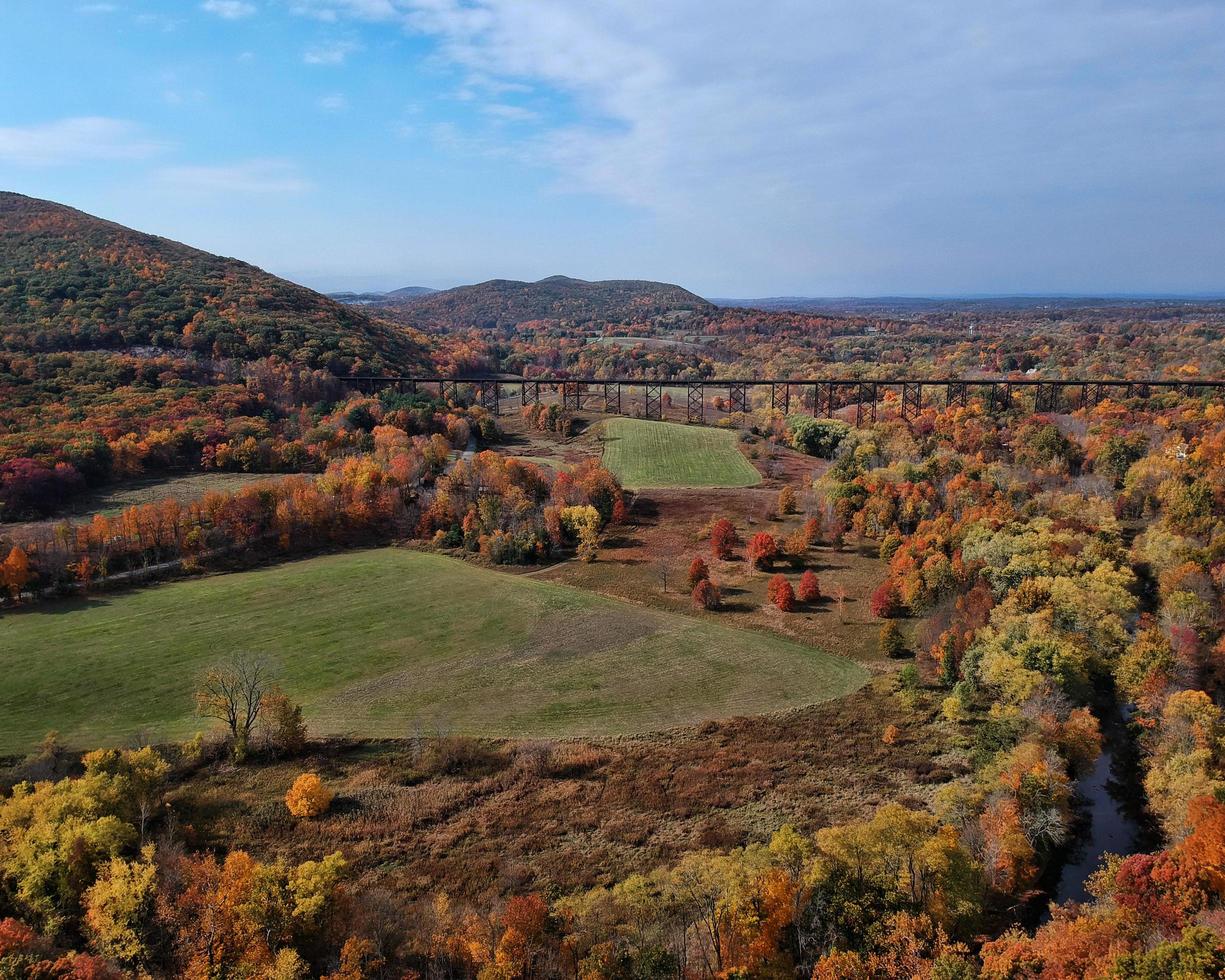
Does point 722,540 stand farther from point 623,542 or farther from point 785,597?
point 785,597

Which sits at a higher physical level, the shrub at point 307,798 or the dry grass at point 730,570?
the dry grass at point 730,570

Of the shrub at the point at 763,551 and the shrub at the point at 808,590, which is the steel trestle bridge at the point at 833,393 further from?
the shrub at the point at 808,590

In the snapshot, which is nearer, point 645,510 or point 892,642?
point 892,642

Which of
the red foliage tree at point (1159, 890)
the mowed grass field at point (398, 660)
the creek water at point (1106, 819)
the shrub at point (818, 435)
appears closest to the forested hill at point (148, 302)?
the mowed grass field at point (398, 660)

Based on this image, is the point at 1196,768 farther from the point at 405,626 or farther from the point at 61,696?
the point at 61,696

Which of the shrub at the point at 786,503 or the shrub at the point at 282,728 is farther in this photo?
the shrub at the point at 786,503

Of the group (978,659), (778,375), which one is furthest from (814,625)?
(778,375)

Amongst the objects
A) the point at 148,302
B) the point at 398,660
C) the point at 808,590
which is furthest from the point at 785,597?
the point at 148,302
